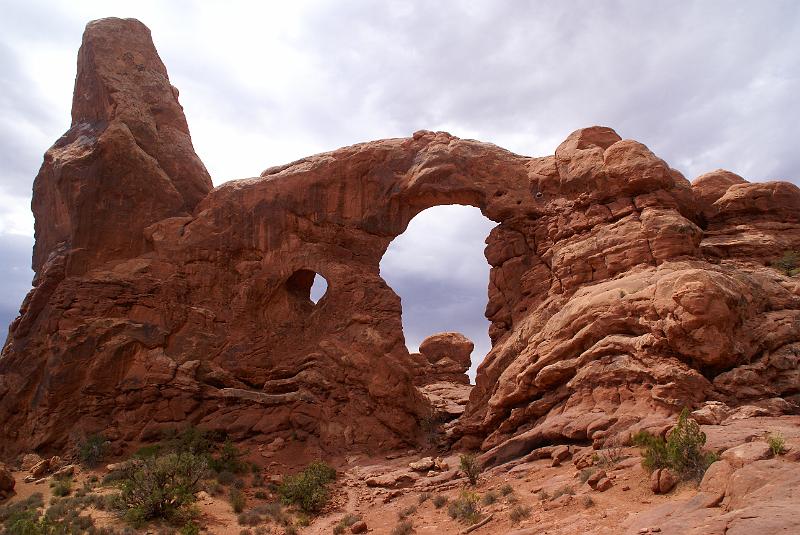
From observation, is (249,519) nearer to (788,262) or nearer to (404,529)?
(404,529)

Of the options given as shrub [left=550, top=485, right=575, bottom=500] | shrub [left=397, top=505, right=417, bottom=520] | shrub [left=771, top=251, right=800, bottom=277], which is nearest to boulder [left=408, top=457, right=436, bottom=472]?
shrub [left=397, top=505, right=417, bottom=520]

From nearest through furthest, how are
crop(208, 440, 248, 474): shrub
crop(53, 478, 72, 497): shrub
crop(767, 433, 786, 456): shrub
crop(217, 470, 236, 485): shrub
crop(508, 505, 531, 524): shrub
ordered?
crop(767, 433, 786, 456): shrub < crop(508, 505, 531, 524): shrub < crop(53, 478, 72, 497): shrub < crop(217, 470, 236, 485): shrub < crop(208, 440, 248, 474): shrub

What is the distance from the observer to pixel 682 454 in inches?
412

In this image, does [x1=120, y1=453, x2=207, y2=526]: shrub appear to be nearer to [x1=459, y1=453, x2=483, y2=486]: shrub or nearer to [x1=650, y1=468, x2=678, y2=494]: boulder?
[x1=459, y1=453, x2=483, y2=486]: shrub

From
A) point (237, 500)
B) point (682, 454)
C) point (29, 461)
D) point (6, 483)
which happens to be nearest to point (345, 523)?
point (237, 500)

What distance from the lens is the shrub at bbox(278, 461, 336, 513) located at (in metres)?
16.9

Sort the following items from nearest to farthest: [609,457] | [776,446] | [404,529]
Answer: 1. [776,446]
2. [609,457]
3. [404,529]

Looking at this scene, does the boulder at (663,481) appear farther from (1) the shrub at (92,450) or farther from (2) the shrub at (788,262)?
(1) the shrub at (92,450)

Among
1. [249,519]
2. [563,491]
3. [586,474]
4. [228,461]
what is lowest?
[249,519]

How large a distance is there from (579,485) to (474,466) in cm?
424

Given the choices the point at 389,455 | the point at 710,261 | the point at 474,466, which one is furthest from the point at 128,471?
the point at 710,261

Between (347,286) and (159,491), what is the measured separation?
1198 cm

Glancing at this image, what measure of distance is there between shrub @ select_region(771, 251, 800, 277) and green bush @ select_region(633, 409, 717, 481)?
36.1 ft

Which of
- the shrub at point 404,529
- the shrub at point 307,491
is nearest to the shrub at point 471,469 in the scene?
the shrub at point 404,529
